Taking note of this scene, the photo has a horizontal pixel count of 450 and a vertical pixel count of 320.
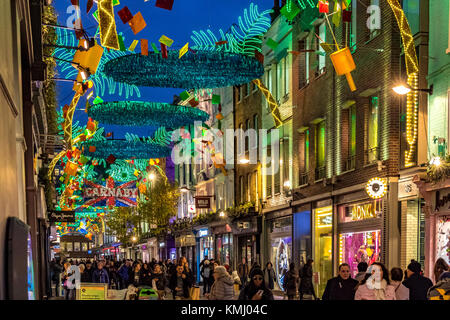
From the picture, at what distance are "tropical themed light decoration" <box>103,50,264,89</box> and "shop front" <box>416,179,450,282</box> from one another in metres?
5.57

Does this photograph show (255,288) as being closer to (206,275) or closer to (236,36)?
(236,36)

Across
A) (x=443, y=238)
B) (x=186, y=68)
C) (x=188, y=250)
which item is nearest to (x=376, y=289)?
(x=443, y=238)

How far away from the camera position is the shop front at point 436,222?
18413 mm

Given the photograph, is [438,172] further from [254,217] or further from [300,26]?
[254,217]

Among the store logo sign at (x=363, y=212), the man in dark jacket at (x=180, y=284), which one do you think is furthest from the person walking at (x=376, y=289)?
the store logo sign at (x=363, y=212)

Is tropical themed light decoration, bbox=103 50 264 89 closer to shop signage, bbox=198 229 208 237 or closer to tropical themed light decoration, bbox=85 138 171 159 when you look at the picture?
tropical themed light decoration, bbox=85 138 171 159

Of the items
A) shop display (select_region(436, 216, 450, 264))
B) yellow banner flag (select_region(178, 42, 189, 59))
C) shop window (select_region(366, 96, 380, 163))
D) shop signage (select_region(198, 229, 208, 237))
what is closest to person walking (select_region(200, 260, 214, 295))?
shop window (select_region(366, 96, 380, 163))

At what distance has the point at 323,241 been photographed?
28922 mm

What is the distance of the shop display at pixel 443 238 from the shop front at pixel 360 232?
136 inches

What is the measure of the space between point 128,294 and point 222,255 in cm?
3591

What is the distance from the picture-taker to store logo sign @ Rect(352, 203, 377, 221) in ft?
77.9

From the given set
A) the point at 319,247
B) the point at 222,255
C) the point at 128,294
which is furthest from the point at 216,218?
the point at 128,294

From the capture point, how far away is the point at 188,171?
61531mm

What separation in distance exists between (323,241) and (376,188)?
7.18 metres
